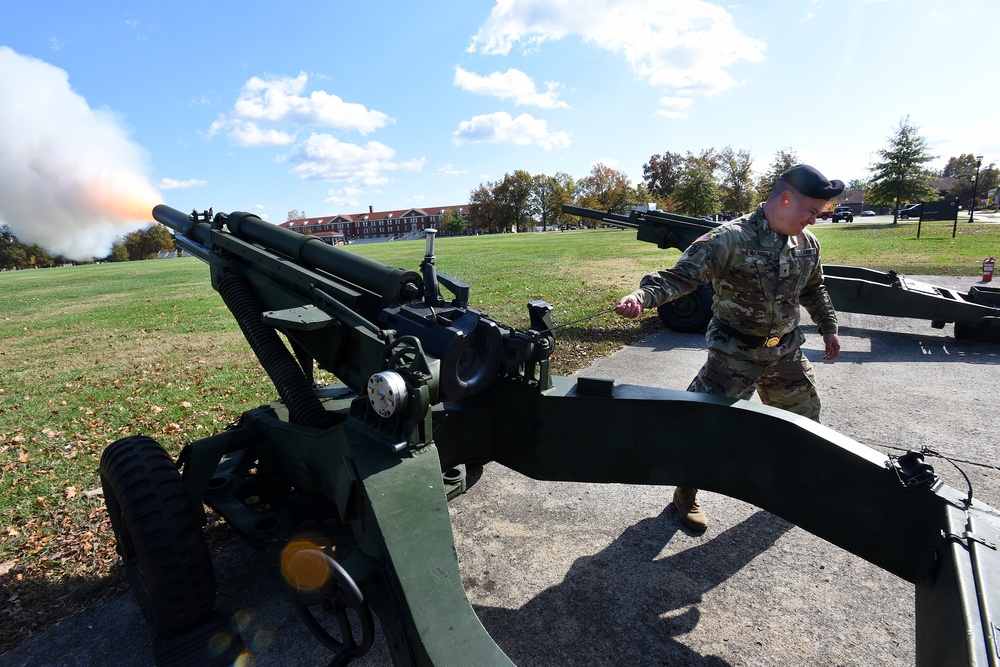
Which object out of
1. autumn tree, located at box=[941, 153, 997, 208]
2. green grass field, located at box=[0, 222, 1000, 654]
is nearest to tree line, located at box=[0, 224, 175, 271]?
green grass field, located at box=[0, 222, 1000, 654]

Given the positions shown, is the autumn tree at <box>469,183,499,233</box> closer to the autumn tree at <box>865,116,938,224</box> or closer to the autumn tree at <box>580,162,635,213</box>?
the autumn tree at <box>580,162,635,213</box>

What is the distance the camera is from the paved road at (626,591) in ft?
8.23

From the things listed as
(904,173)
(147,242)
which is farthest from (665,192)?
(147,242)

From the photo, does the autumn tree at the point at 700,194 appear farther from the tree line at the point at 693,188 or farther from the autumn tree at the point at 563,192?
the autumn tree at the point at 563,192

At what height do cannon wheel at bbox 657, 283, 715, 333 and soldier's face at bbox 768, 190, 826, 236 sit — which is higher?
soldier's face at bbox 768, 190, 826, 236

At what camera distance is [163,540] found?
244cm

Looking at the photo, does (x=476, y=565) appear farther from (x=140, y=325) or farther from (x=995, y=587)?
(x=140, y=325)

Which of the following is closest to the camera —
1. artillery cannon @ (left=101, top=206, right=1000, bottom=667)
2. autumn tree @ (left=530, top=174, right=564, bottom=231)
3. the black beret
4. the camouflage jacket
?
artillery cannon @ (left=101, top=206, right=1000, bottom=667)

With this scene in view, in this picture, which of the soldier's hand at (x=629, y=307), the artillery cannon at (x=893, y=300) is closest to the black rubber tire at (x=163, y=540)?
the soldier's hand at (x=629, y=307)

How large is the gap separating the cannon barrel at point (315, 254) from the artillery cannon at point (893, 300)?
6.21 meters

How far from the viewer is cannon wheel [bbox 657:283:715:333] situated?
8398mm

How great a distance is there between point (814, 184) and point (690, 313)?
19.1 ft

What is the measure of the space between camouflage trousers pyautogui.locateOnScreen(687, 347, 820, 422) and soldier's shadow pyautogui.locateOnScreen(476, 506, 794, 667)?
76 centimetres

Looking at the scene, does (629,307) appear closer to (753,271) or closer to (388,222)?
(753,271)
